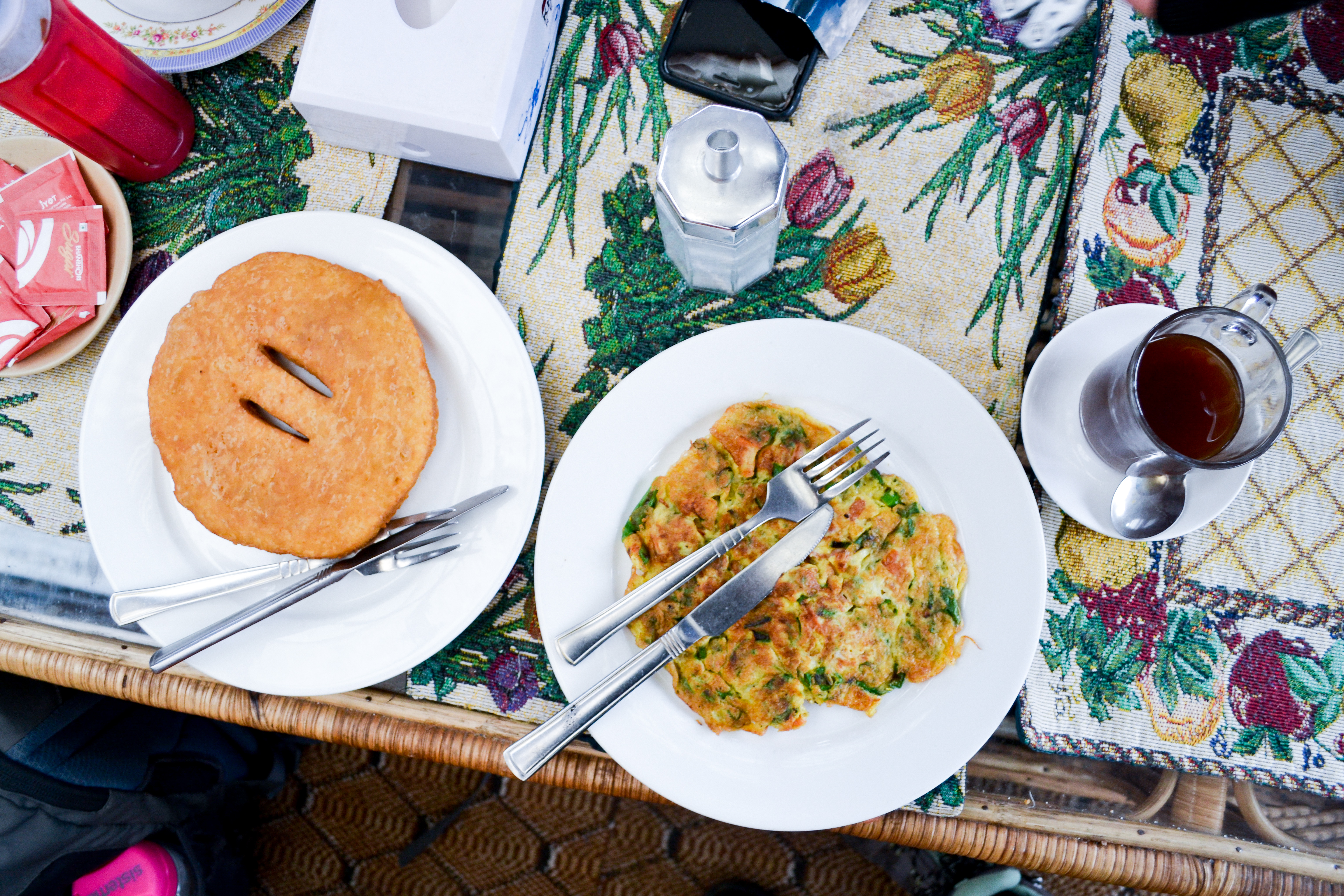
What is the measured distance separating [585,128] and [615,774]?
997mm

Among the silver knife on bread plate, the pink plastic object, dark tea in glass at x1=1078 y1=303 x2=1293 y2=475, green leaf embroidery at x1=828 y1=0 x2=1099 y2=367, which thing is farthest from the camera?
the pink plastic object

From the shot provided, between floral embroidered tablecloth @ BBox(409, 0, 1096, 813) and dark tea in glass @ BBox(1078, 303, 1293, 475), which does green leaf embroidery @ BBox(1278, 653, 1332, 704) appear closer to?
dark tea in glass @ BBox(1078, 303, 1293, 475)

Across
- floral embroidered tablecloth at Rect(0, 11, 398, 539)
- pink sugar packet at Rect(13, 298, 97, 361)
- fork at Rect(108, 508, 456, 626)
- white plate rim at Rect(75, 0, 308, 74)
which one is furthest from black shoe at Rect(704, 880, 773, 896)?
white plate rim at Rect(75, 0, 308, 74)

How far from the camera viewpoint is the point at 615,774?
109cm

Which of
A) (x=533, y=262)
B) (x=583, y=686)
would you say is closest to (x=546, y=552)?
(x=583, y=686)

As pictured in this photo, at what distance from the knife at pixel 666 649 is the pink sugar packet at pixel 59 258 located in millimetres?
933

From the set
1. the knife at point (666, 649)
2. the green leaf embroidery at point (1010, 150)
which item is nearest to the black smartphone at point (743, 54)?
the green leaf embroidery at point (1010, 150)

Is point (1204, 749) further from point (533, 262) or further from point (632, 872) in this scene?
point (632, 872)

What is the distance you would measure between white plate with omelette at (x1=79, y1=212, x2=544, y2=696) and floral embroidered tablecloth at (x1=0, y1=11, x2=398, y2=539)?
0.48 ft

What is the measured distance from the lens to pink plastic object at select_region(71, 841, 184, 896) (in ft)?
4.99

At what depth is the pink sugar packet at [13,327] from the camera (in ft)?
3.47

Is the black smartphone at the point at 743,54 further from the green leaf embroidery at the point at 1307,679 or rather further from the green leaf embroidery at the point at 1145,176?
the green leaf embroidery at the point at 1307,679

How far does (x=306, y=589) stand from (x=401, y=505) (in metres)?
0.16

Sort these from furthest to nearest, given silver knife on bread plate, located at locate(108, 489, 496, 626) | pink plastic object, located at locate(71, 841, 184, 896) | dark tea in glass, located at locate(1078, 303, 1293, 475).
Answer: pink plastic object, located at locate(71, 841, 184, 896) < silver knife on bread plate, located at locate(108, 489, 496, 626) < dark tea in glass, located at locate(1078, 303, 1293, 475)
